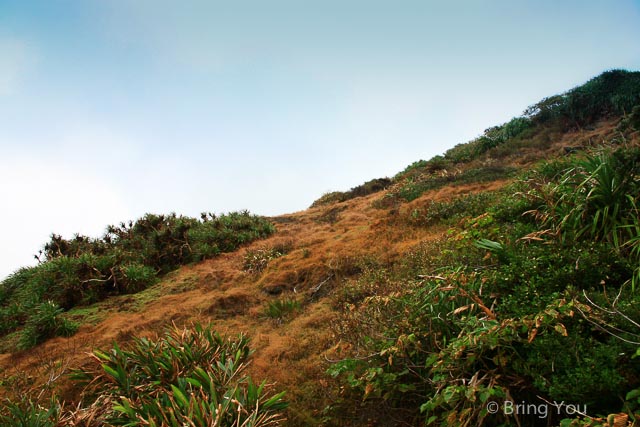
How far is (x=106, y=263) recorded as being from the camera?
9719 millimetres

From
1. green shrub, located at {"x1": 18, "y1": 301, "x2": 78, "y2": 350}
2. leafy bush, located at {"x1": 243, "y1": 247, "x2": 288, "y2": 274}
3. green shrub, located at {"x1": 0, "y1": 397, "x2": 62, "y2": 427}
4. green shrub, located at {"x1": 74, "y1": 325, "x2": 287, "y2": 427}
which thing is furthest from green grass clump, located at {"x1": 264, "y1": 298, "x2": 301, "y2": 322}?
green shrub, located at {"x1": 18, "y1": 301, "x2": 78, "y2": 350}

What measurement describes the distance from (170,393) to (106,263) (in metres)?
7.67

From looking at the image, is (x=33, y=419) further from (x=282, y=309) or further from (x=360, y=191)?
(x=360, y=191)

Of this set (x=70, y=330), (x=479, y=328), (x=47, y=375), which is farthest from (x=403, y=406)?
(x=70, y=330)

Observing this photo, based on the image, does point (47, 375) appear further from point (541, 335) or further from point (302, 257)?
point (541, 335)

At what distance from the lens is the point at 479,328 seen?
3.01 meters

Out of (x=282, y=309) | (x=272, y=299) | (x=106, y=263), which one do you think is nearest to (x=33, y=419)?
(x=282, y=309)

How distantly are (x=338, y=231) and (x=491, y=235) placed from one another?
597 centimetres

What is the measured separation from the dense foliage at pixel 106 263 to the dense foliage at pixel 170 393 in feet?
12.7

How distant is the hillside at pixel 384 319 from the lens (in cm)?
279

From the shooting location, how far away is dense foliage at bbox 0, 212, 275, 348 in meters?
8.27

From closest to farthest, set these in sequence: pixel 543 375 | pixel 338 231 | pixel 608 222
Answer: pixel 543 375, pixel 608 222, pixel 338 231

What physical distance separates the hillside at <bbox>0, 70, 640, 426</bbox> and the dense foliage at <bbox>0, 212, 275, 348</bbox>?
0.06 m

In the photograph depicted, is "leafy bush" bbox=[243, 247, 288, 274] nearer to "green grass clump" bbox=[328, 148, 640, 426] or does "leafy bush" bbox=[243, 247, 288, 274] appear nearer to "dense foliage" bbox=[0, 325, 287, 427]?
"green grass clump" bbox=[328, 148, 640, 426]
